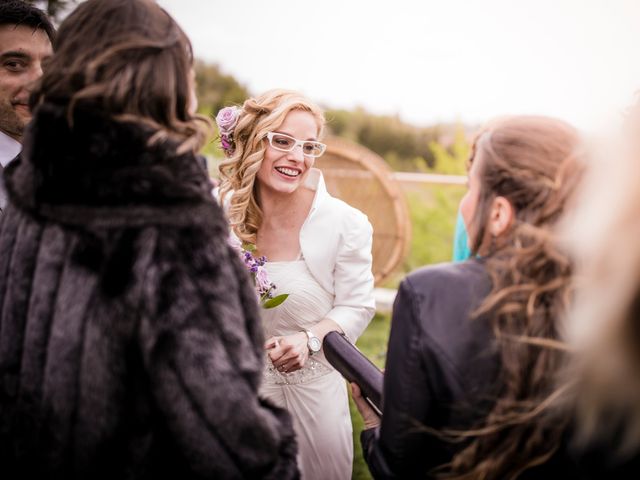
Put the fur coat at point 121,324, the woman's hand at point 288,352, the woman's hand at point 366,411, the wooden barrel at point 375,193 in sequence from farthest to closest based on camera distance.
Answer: the wooden barrel at point 375,193
the woman's hand at point 288,352
the woman's hand at point 366,411
the fur coat at point 121,324

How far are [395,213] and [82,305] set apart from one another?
5.73m

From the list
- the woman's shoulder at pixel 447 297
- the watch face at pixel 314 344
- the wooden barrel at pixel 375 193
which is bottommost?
the wooden barrel at pixel 375 193

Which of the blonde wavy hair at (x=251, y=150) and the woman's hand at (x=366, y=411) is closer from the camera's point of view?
the woman's hand at (x=366, y=411)

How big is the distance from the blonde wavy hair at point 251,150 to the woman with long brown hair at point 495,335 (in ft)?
4.69

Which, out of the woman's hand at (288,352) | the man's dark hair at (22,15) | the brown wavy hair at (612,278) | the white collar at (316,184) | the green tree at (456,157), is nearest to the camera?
the brown wavy hair at (612,278)

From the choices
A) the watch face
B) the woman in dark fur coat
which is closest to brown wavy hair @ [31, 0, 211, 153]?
the woman in dark fur coat

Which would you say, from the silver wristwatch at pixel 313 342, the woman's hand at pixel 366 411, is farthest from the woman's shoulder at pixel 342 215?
the woman's hand at pixel 366 411

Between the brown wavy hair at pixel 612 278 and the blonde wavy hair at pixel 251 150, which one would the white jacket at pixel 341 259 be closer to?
the blonde wavy hair at pixel 251 150

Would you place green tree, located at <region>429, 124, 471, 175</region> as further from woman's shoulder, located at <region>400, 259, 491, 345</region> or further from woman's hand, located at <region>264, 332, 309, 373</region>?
woman's shoulder, located at <region>400, 259, 491, 345</region>

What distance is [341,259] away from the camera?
8.35 ft

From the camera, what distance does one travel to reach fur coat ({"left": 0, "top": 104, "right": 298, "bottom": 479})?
3.77 ft

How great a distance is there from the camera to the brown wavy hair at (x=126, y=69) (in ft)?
3.86

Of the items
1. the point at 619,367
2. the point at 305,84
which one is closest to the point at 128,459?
the point at 619,367

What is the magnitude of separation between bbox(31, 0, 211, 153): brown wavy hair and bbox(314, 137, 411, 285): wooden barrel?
212 inches
